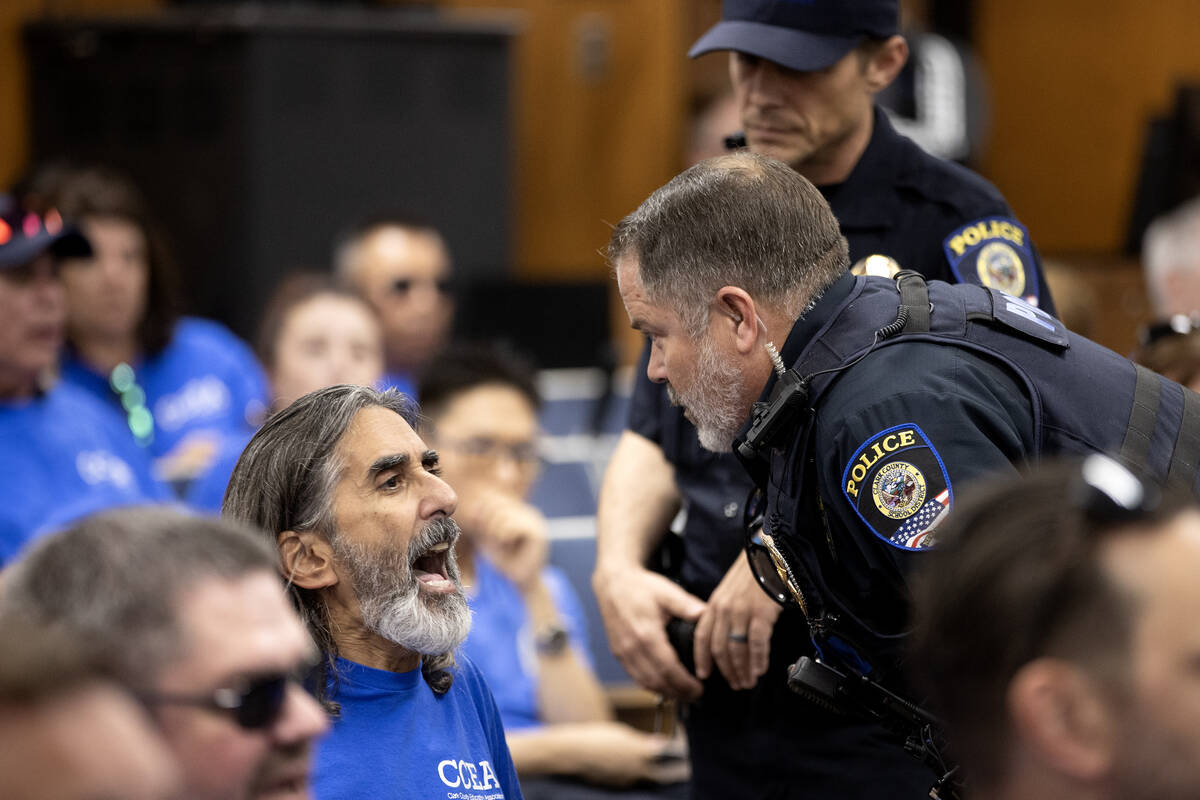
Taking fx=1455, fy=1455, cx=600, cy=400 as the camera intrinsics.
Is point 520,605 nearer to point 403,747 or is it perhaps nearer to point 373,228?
point 403,747

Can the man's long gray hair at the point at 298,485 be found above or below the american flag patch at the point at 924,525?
below

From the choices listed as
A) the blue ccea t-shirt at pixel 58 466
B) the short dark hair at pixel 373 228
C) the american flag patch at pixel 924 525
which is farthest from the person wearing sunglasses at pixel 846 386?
the short dark hair at pixel 373 228

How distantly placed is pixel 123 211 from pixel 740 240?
2477mm

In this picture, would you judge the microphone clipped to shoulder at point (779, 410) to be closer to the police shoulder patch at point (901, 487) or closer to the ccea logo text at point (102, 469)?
the police shoulder patch at point (901, 487)

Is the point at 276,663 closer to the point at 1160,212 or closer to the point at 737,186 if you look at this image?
the point at 737,186

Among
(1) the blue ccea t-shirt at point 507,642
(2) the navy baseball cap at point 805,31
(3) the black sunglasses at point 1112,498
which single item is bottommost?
(1) the blue ccea t-shirt at point 507,642

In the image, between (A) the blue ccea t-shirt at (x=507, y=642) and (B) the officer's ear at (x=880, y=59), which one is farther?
(A) the blue ccea t-shirt at (x=507, y=642)

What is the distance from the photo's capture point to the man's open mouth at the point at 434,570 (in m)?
1.78

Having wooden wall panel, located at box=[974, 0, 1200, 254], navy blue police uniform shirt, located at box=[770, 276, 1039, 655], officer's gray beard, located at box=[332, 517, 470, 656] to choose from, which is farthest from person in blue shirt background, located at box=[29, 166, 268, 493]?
wooden wall panel, located at box=[974, 0, 1200, 254]

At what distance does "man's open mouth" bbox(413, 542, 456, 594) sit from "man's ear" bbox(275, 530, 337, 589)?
109 mm

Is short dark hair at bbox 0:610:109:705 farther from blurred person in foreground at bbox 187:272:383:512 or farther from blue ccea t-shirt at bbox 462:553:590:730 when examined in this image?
blurred person in foreground at bbox 187:272:383:512

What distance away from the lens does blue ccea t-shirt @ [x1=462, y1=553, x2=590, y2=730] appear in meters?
2.90

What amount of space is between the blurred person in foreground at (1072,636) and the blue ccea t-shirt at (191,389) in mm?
2812

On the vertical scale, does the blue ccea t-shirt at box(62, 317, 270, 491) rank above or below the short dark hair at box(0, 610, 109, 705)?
below
